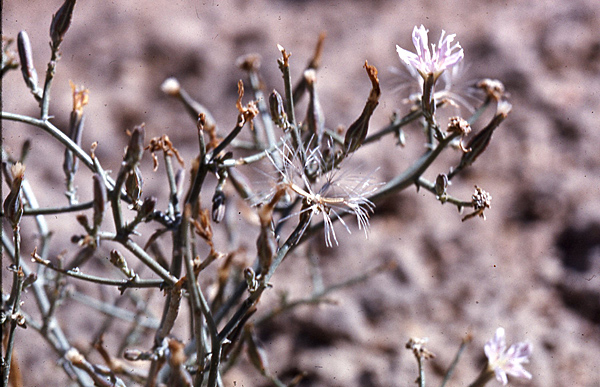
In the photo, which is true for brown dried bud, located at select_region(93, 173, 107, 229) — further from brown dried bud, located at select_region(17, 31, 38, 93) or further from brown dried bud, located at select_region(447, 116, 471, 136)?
brown dried bud, located at select_region(447, 116, 471, 136)

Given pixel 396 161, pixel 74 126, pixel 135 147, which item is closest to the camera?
pixel 135 147

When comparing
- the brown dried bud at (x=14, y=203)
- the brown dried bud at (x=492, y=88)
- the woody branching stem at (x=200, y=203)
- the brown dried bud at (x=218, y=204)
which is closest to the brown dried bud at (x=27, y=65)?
the woody branching stem at (x=200, y=203)

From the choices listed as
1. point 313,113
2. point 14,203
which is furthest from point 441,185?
point 14,203

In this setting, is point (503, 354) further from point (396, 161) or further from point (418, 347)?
point (396, 161)

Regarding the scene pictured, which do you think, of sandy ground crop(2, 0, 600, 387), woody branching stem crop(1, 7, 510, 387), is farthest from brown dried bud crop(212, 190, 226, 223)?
sandy ground crop(2, 0, 600, 387)

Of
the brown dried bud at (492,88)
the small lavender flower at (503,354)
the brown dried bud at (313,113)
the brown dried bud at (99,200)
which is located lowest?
the brown dried bud at (99,200)

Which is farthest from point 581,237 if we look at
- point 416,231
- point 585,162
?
point 416,231

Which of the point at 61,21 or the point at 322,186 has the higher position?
the point at 61,21

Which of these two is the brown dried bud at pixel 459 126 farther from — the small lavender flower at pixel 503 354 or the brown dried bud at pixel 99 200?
the brown dried bud at pixel 99 200
